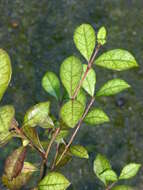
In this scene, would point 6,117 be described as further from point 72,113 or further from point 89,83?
point 89,83

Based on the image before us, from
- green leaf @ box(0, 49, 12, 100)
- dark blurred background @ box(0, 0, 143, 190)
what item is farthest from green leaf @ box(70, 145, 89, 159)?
dark blurred background @ box(0, 0, 143, 190)

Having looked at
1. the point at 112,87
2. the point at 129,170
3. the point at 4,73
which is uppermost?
the point at 4,73

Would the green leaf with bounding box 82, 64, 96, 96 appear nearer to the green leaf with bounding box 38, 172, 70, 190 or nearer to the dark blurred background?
the green leaf with bounding box 38, 172, 70, 190

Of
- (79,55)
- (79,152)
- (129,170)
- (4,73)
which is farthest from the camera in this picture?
(79,55)

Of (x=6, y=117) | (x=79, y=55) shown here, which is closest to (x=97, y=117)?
(x=6, y=117)

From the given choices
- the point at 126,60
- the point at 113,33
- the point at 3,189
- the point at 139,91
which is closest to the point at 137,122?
the point at 139,91

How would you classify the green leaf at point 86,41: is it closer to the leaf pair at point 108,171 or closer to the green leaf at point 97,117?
the green leaf at point 97,117
